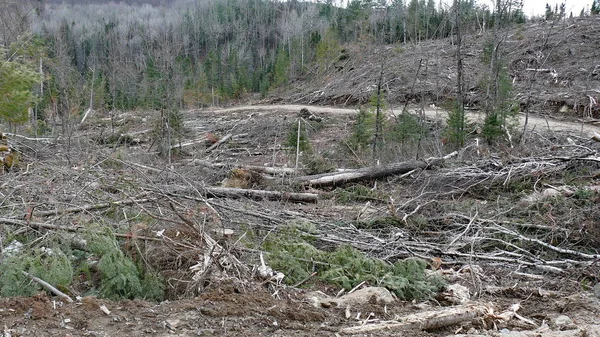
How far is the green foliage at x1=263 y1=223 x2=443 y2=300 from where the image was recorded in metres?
4.85

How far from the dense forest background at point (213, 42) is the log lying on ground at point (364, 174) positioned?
651 cm

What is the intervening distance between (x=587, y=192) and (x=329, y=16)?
68186 mm

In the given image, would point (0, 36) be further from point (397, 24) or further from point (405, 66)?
point (397, 24)

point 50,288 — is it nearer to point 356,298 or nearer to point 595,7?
point 356,298

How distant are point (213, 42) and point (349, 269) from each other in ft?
233

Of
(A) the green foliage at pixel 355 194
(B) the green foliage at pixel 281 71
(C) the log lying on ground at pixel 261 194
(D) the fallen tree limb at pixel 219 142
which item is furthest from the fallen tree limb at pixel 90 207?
(B) the green foliage at pixel 281 71

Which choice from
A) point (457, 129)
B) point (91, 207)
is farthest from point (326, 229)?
point (457, 129)

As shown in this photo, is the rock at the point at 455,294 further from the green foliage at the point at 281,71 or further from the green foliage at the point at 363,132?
the green foliage at the point at 281,71

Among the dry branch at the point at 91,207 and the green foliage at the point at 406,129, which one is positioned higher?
the dry branch at the point at 91,207

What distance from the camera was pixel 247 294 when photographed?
4.14m

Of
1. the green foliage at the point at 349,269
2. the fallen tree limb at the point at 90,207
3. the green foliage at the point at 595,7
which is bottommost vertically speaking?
the green foliage at the point at 349,269

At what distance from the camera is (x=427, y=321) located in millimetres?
3896

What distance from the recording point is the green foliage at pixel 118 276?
449 cm

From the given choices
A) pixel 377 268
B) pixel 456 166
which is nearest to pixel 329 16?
pixel 456 166
